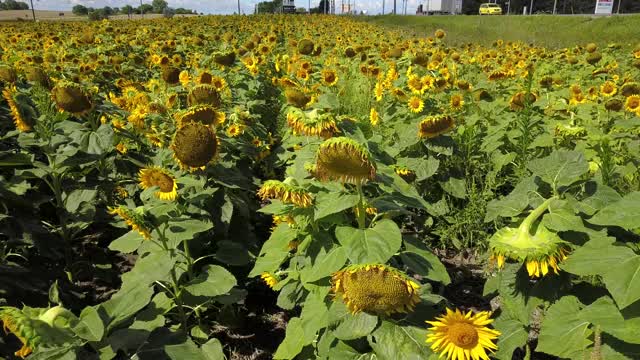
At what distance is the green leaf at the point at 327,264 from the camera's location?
146 cm

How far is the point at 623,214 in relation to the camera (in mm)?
1181

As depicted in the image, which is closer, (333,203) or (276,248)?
(333,203)

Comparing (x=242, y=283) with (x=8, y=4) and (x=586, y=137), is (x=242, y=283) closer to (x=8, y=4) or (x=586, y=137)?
(x=586, y=137)

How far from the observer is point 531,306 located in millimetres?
1459

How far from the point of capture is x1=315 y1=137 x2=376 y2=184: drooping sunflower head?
131 centimetres

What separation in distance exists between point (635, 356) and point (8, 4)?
8672 centimetres

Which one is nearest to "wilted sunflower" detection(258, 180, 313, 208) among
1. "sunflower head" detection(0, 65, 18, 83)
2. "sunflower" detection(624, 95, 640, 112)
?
"sunflower head" detection(0, 65, 18, 83)

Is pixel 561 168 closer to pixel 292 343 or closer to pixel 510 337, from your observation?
pixel 510 337

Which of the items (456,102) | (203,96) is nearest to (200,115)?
(203,96)

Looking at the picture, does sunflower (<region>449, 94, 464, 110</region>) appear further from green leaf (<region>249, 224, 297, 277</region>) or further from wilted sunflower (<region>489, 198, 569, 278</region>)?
wilted sunflower (<region>489, 198, 569, 278</region>)

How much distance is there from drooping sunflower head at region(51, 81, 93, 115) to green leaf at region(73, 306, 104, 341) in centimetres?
187

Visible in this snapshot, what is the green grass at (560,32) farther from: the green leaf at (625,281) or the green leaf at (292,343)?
the green leaf at (625,281)

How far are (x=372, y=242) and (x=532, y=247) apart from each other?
1.48ft

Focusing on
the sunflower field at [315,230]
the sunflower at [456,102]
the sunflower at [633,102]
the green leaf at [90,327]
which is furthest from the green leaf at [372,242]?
the sunflower at [633,102]
